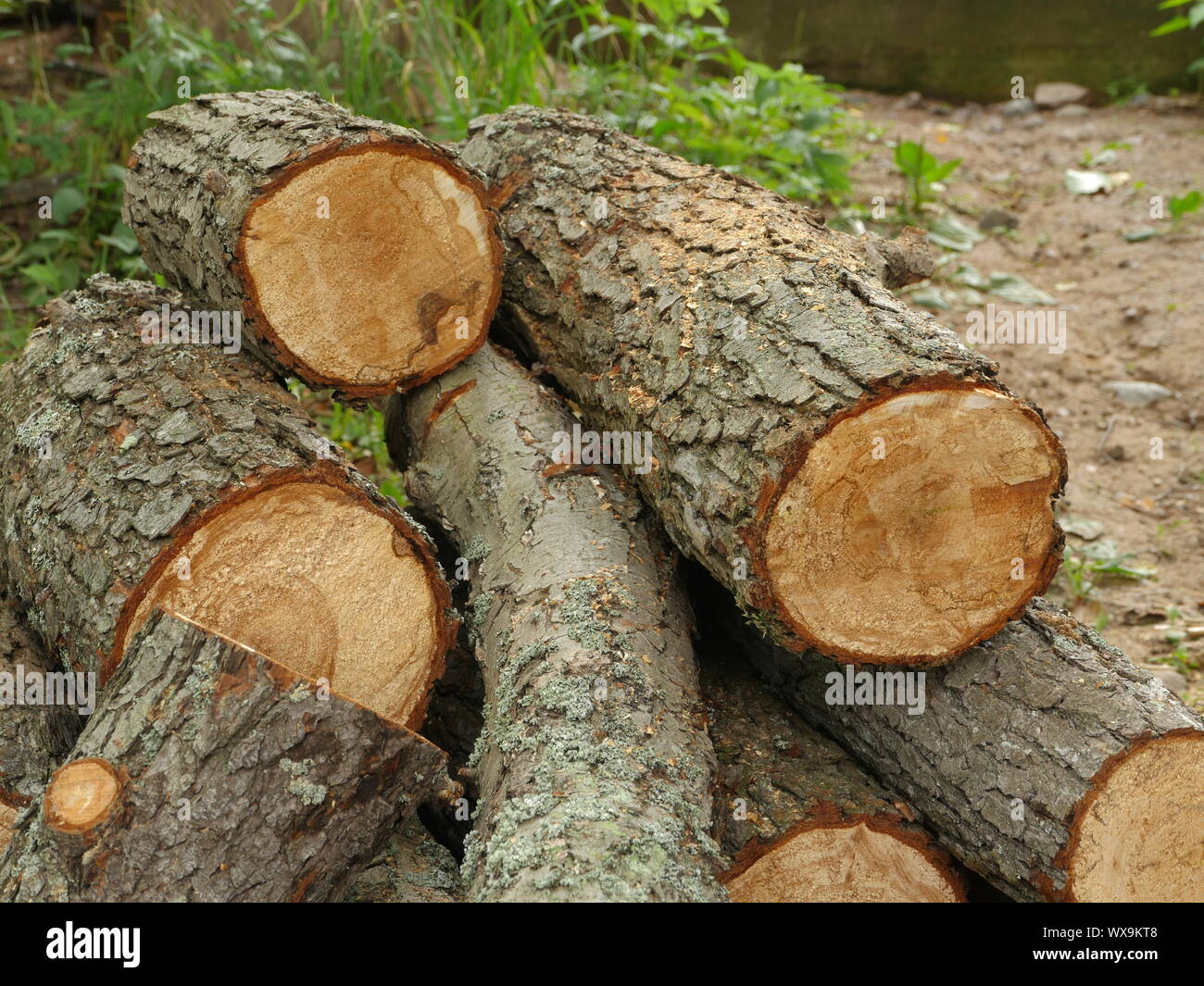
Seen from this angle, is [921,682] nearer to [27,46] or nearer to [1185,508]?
[1185,508]

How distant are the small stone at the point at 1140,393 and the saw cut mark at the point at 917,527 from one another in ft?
8.66

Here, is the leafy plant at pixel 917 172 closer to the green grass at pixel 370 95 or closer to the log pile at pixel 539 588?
the green grass at pixel 370 95

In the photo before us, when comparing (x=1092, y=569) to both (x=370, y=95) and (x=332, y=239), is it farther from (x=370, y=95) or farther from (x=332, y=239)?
(x=370, y=95)

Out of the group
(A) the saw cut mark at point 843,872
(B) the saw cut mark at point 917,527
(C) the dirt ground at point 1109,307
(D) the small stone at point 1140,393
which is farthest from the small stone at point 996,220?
(A) the saw cut mark at point 843,872

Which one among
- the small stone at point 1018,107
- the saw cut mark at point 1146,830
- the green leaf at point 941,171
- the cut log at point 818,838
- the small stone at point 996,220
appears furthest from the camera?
the small stone at point 1018,107

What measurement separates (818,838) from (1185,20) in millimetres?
5474

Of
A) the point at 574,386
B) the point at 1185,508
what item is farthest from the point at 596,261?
the point at 1185,508

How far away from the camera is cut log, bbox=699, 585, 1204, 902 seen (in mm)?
1915

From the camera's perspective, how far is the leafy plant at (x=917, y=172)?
208 inches

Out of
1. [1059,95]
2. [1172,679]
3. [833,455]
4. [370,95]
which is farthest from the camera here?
[1059,95]

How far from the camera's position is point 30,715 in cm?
225

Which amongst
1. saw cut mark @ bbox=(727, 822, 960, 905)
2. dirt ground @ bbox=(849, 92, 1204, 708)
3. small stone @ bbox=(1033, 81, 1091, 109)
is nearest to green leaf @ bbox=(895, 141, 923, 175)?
dirt ground @ bbox=(849, 92, 1204, 708)

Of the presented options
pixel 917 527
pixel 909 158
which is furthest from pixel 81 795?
pixel 909 158

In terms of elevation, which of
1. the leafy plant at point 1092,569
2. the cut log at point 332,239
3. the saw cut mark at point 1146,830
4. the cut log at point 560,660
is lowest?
the leafy plant at point 1092,569
